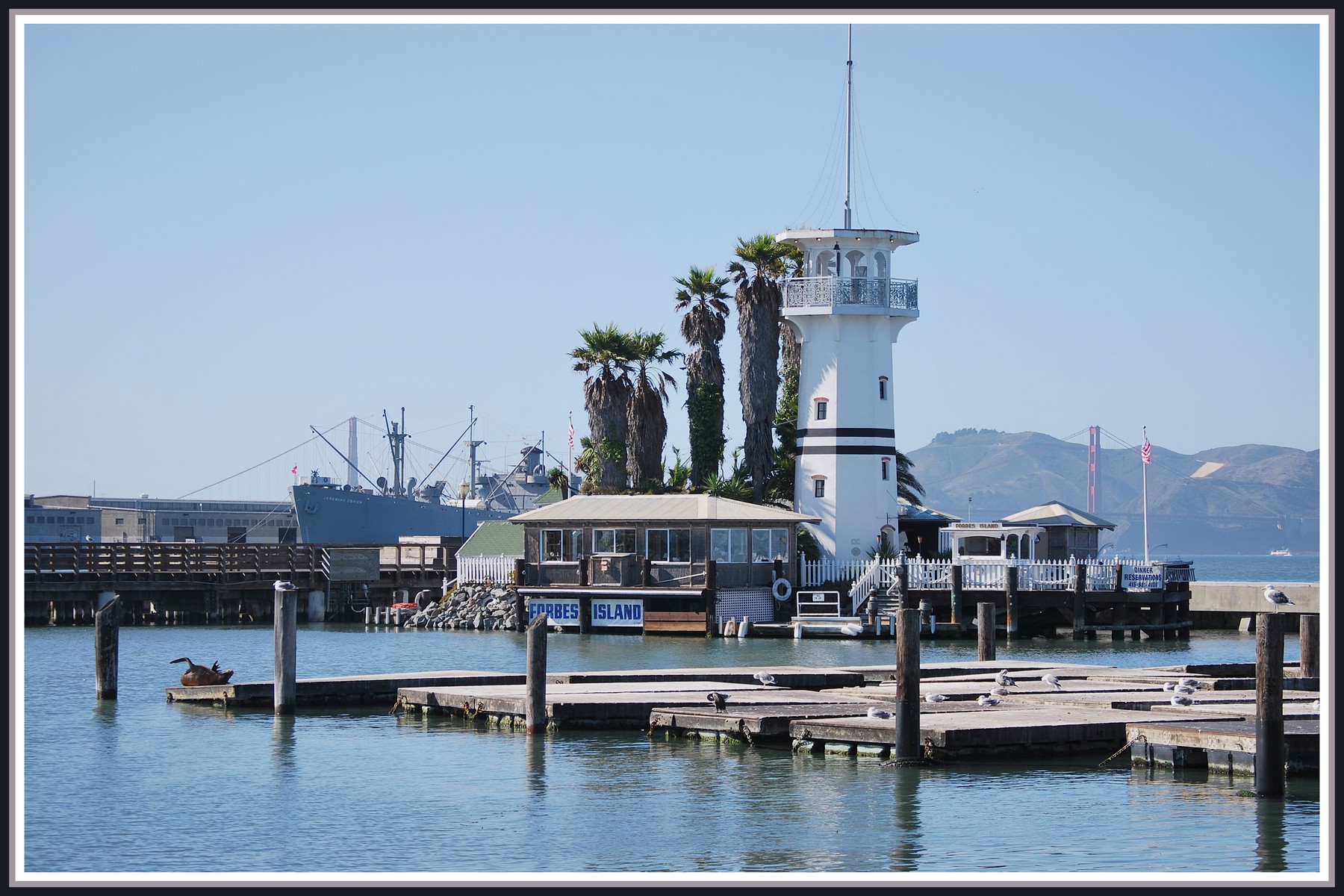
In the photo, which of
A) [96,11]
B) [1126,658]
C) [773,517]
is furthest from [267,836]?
[773,517]

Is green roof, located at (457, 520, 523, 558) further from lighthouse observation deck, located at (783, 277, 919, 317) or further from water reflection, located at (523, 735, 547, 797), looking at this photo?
water reflection, located at (523, 735, 547, 797)

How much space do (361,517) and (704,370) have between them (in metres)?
50.5

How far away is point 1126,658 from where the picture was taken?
44031mm

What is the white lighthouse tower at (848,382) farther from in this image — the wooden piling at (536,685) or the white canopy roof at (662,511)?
the wooden piling at (536,685)

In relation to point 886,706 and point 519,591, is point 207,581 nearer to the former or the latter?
point 519,591

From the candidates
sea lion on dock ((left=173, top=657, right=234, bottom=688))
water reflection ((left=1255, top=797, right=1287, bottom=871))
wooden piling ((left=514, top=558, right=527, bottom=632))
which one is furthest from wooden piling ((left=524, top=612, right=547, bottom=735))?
wooden piling ((left=514, top=558, right=527, bottom=632))

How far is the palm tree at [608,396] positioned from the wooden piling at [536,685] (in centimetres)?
3397

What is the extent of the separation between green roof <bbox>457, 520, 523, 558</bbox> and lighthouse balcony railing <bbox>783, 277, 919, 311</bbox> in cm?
1627

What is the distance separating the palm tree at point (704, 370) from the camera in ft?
204

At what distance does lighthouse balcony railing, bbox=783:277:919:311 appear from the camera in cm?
5631

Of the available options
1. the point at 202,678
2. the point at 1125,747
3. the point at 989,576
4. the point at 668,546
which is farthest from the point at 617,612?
the point at 1125,747

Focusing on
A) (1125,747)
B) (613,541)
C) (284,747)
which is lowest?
(284,747)

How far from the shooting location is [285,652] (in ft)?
95.1

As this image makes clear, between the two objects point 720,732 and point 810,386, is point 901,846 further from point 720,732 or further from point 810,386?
point 810,386
